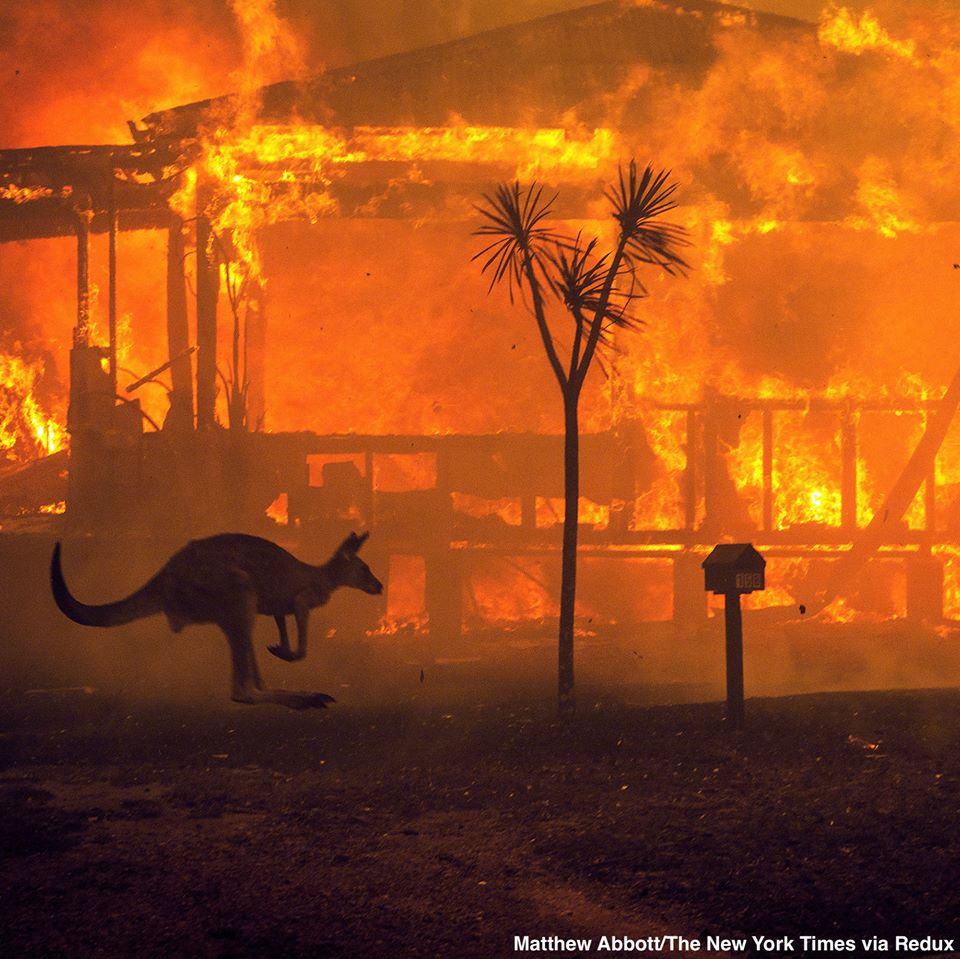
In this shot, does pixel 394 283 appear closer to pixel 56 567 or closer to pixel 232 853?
pixel 56 567

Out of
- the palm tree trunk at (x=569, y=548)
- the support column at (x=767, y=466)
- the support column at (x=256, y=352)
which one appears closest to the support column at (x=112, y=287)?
the support column at (x=256, y=352)

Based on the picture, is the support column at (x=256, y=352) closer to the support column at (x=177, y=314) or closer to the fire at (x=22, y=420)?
the support column at (x=177, y=314)

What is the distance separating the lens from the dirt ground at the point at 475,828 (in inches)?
203

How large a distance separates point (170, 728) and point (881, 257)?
58.8 ft

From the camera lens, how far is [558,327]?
909 inches

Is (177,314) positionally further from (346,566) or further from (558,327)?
(346,566)

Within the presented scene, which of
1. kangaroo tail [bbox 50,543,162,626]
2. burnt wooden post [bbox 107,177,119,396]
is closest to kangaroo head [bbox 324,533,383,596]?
kangaroo tail [bbox 50,543,162,626]

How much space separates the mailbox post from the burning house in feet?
24.2

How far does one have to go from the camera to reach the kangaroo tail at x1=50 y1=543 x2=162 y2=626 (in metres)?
8.75

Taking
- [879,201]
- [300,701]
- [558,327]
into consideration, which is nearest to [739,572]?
[300,701]

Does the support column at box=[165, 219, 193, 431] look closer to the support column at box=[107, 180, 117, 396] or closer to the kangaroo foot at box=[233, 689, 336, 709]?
the support column at box=[107, 180, 117, 396]

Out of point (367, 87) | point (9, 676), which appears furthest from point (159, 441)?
point (367, 87)

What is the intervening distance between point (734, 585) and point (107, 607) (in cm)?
485

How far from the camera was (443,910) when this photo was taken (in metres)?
5.37
